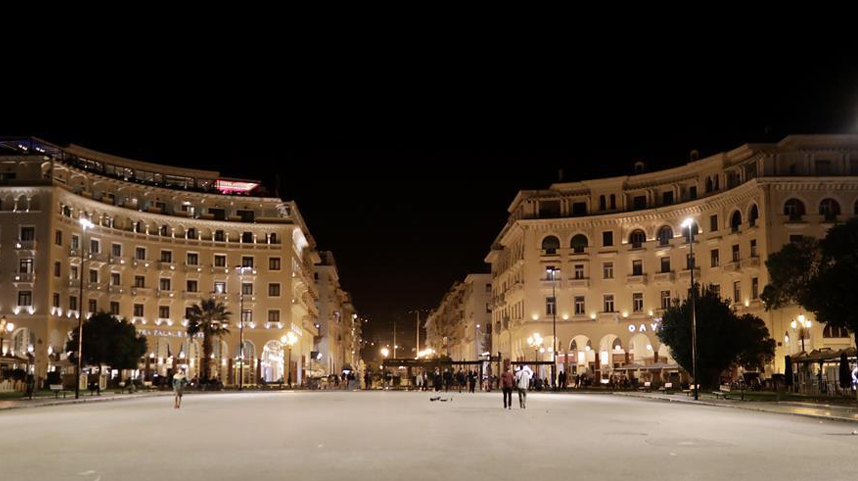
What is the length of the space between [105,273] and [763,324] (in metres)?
60.7

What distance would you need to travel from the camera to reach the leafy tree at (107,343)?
78.4 meters

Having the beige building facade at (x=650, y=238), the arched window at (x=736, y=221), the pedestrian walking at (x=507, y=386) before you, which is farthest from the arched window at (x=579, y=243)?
the pedestrian walking at (x=507, y=386)

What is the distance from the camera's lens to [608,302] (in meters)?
90.6

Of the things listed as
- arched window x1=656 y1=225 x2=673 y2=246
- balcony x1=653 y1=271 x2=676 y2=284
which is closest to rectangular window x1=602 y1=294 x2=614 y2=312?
balcony x1=653 y1=271 x2=676 y2=284

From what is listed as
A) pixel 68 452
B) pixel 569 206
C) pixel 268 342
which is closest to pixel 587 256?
pixel 569 206

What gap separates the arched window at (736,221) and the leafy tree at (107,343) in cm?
5257

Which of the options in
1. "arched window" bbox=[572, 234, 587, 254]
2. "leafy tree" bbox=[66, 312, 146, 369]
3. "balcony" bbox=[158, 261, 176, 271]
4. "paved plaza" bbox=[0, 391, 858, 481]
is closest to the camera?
"paved plaza" bbox=[0, 391, 858, 481]

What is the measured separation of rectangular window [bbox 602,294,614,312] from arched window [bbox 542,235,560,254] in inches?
268

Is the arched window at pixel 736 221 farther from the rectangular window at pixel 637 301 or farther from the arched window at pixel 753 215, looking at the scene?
the rectangular window at pixel 637 301

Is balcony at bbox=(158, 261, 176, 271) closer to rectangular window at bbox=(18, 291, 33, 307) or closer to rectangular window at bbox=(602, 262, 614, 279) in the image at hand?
rectangular window at bbox=(18, 291, 33, 307)

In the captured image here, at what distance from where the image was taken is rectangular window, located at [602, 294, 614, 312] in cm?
9038

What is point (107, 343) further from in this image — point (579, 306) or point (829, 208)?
point (829, 208)

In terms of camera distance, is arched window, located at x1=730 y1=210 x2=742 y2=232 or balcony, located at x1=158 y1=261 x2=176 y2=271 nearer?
arched window, located at x1=730 y1=210 x2=742 y2=232

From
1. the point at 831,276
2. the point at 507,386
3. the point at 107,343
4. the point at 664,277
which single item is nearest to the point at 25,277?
the point at 107,343
